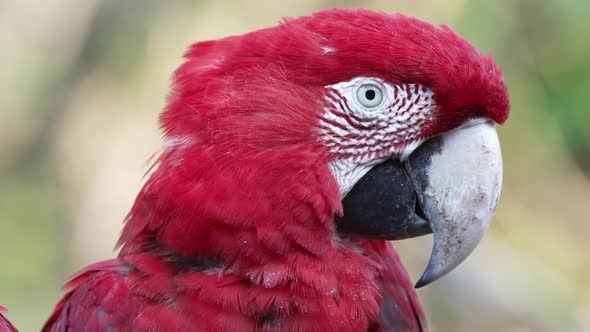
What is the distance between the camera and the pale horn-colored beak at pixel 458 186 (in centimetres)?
153

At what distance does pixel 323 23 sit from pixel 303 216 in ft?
1.44

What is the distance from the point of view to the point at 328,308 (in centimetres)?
153

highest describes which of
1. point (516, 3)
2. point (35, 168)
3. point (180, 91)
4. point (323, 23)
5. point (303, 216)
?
point (516, 3)

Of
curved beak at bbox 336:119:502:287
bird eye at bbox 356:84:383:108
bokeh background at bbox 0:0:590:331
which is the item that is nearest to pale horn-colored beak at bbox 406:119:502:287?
curved beak at bbox 336:119:502:287

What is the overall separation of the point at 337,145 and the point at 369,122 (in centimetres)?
9

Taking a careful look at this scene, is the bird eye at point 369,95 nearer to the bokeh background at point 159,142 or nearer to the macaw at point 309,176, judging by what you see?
the macaw at point 309,176

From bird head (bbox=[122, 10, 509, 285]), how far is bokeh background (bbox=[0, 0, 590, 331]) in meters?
1.83

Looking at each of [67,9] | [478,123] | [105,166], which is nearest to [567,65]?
[478,123]

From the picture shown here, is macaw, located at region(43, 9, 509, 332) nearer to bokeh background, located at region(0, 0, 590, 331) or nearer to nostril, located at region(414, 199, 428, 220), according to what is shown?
nostril, located at region(414, 199, 428, 220)

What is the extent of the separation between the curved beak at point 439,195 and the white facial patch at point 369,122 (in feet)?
0.12

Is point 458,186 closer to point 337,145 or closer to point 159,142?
point 337,145

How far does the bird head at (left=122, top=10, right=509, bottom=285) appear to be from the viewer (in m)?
1.50

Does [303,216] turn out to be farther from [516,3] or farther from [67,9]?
[67,9]

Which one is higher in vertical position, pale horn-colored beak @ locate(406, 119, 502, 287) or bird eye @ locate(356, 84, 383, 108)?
bird eye @ locate(356, 84, 383, 108)
